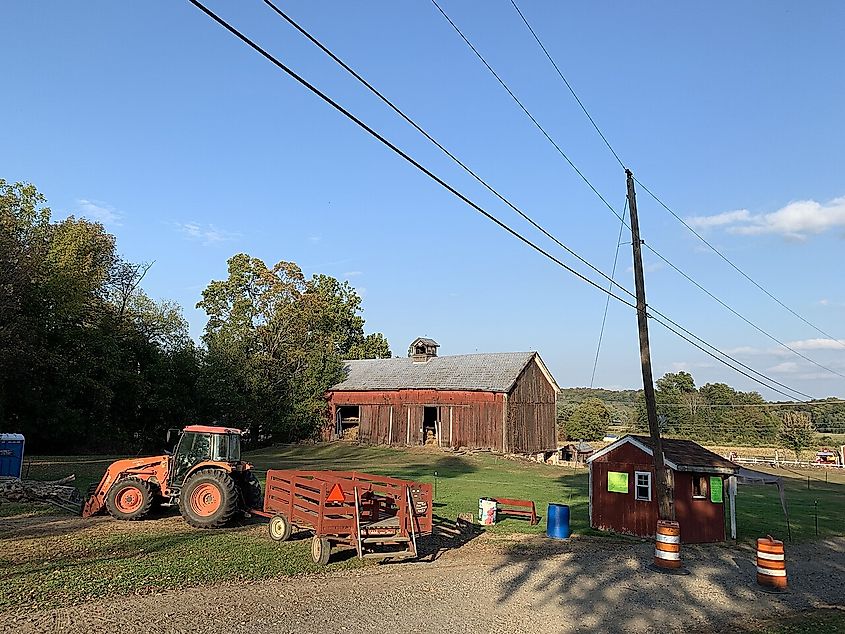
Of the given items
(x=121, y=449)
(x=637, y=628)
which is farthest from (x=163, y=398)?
(x=637, y=628)

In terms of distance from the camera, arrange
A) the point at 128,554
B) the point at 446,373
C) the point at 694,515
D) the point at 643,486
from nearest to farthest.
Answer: the point at 128,554 → the point at 694,515 → the point at 643,486 → the point at 446,373

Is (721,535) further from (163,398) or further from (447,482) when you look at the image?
(163,398)

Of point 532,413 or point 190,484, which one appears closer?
point 190,484

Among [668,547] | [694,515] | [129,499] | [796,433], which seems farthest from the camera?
[796,433]

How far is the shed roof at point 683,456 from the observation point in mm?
19094

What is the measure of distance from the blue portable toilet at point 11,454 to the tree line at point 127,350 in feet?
46.8

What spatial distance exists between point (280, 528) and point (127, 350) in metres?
33.1

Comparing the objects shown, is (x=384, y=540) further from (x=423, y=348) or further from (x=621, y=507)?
(x=423, y=348)

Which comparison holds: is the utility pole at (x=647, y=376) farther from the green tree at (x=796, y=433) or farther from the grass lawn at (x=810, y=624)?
the green tree at (x=796, y=433)

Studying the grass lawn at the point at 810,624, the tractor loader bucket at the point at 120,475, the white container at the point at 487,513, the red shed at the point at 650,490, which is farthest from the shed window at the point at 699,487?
the tractor loader bucket at the point at 120,475

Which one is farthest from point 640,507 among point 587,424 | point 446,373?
point 587,424

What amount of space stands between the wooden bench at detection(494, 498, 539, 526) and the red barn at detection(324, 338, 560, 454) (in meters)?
23.9

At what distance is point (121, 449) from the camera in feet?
138

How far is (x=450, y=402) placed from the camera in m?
47.7
